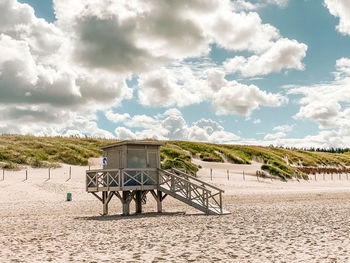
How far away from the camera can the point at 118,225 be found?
16578 millimetres

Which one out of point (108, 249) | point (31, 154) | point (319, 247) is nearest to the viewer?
point (319, 247)

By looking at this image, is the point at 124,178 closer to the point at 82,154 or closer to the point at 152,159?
the point at 152,159

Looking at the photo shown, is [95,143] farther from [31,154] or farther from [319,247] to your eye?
[319,247]

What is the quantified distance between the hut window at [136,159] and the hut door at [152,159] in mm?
261

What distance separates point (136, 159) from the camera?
21.9 metres

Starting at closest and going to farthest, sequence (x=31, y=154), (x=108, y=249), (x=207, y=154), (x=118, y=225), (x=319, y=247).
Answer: (x=319, y=247) → (x=108, y=249) → (x=118, y=225) → (x=31, y=154) → (x=207, y=154)

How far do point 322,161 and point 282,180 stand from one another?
44.6m

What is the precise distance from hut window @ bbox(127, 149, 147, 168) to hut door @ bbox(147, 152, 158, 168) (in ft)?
0.86

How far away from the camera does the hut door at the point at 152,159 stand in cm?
2222

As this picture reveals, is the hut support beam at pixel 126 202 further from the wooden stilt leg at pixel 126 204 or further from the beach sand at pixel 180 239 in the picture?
the beach sand at pixel 180 239

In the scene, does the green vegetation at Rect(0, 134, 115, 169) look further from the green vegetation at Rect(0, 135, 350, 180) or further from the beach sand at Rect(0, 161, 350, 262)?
the beach sand at Rect(0, 161, 350, 262)

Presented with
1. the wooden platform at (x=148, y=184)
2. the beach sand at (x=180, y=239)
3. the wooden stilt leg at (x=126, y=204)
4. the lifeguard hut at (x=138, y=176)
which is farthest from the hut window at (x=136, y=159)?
the beach sand at (x=180, y=239)

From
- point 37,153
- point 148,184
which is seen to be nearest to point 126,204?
point 148,184

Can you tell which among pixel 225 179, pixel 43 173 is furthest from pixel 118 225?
pixel 225 179
